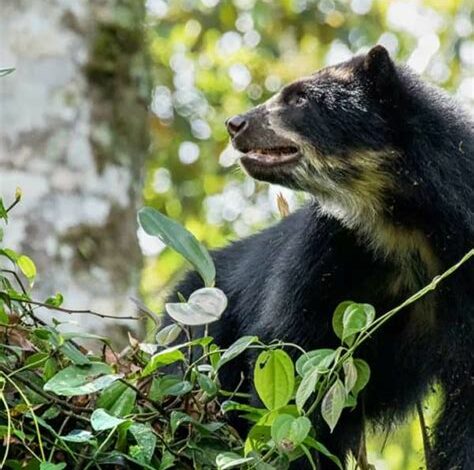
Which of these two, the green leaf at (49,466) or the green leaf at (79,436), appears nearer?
the green leaf at (49,466)

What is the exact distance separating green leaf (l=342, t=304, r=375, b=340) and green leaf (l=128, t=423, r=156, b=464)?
0.52m

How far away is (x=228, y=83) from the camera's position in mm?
12289

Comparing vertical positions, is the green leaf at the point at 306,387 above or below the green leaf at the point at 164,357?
above

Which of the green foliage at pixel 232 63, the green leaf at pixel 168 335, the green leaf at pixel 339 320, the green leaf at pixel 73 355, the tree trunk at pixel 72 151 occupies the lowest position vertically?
the green foliage at pixel 232 63

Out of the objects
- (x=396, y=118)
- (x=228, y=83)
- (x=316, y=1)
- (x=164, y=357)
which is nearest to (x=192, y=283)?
(x=396, y=118)

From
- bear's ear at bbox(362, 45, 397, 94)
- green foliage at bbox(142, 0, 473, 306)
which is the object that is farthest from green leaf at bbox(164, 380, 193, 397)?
green foliage at bbox(142, 0, 473, 306)

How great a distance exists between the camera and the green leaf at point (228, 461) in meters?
2.75

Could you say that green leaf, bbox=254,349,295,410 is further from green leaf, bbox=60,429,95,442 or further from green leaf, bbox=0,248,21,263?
green leaf, bbox=0,248,21,263

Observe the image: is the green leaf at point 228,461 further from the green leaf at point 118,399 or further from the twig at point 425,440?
the twig at point 425,440

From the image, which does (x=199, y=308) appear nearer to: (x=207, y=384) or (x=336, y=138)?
(x=207, y=384)

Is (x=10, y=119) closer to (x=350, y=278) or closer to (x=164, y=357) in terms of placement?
(x=350, y=278)

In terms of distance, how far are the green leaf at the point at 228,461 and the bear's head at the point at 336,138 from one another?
5.36ft

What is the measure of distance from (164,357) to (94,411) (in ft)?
0.71

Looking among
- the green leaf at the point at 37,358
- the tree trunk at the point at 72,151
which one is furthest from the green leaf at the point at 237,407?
the tree trunk at the point at 72,151
